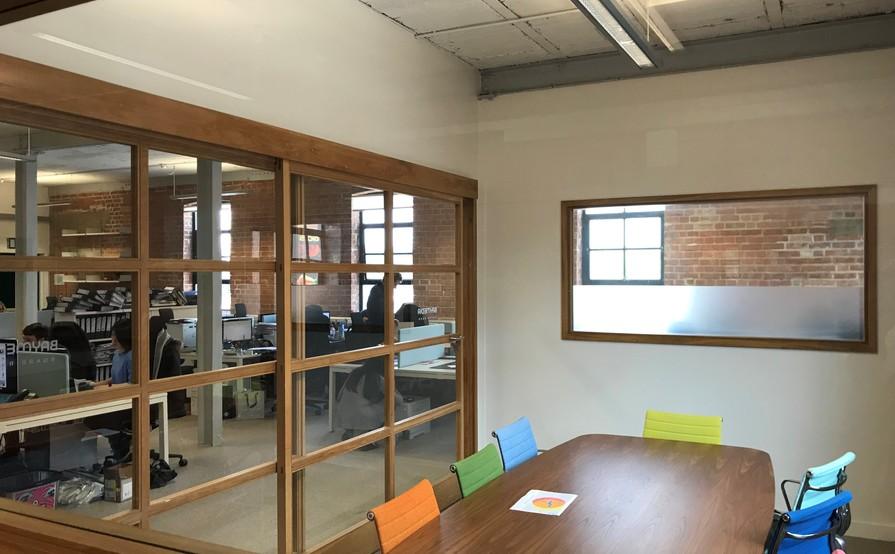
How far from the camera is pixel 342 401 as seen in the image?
143 inches

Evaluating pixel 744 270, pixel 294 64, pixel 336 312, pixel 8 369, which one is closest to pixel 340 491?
pixel 336 312

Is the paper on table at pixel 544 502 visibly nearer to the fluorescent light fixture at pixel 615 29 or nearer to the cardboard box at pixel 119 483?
the cardboard box at pixel 119 483

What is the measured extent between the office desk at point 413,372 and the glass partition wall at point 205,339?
0.02 m

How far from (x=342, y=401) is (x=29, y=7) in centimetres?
262

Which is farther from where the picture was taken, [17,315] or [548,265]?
[548,265]

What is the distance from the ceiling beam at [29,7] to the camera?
1.26 meters

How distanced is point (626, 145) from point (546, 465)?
2.16 m

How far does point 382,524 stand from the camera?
2084 mm

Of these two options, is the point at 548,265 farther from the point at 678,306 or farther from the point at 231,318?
the point at 231,318

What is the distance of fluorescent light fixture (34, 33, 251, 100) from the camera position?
2.01m

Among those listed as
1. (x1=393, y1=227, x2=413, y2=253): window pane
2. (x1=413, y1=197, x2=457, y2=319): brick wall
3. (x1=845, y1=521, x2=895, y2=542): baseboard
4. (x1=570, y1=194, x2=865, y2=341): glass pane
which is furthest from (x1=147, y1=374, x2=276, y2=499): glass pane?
(x1=845, y1=521, x2=895, y2=542): baseboard

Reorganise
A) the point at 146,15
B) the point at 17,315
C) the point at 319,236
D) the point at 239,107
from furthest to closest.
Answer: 1. the point at 319,236
2. the point at 239,107
3. the point at 146,15
4. the point at 17,315

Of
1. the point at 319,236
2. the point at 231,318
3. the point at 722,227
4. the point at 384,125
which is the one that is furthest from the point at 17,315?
the point at 722,227

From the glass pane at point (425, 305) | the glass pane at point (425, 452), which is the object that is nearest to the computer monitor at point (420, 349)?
the glass pane at point (425, 305)
